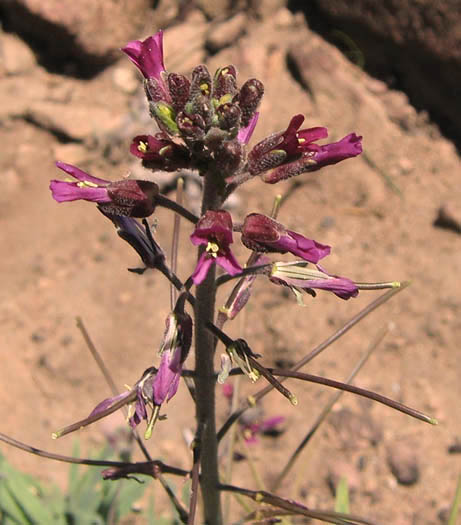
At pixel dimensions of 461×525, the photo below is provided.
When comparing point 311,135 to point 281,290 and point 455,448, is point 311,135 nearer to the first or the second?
point 455,448

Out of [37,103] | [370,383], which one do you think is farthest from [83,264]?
[370,383]

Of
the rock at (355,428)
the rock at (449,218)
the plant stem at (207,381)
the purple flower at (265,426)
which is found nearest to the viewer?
the plant stem at (207,381)

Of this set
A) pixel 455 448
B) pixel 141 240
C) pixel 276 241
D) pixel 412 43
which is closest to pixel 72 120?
pixel 412 43

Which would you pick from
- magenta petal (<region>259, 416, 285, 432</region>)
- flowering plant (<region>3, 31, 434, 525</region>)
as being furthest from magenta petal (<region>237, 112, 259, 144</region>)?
magenta petal (<region>259, 416, 285, 432</region>)

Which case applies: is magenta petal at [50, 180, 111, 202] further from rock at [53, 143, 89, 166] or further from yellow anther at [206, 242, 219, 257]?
rock at [53, 143, 89, 166]

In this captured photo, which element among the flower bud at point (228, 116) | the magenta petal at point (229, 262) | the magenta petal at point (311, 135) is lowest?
the magenta petal at point (229, 262)

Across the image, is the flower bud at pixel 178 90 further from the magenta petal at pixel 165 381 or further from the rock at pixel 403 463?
the rock at pixel 403 463

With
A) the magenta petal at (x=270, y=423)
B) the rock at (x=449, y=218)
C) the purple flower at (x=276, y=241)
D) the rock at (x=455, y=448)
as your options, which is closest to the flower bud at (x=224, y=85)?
the purple flower at (x=276, y=241)
